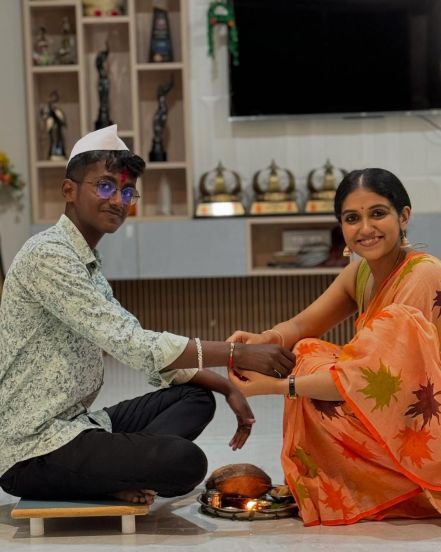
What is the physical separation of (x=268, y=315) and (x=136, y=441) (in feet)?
13.0

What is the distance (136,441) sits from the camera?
2680mm

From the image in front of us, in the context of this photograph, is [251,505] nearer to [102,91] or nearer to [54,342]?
[54,342]

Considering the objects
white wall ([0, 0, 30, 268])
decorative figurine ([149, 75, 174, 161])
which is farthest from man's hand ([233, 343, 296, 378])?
white wall ([0, 0, 30, 268])

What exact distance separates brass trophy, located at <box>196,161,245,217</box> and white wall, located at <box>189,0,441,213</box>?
129 millimetres

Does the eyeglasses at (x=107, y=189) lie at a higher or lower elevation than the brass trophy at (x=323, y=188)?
higher

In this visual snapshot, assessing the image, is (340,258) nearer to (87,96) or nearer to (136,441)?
(87,96)

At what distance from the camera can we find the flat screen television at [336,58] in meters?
6.21

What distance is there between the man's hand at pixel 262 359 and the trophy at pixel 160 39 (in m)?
3.85

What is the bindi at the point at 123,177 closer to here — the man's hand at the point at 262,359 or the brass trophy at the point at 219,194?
the man's hand at the point at 262,359

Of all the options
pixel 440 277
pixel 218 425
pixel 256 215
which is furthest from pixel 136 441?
pixel 256 215

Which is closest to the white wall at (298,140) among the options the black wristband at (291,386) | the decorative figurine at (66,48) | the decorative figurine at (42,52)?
the decorative figurine at (66,48)

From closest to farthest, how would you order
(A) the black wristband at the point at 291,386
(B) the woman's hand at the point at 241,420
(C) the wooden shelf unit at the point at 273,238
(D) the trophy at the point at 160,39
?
1. (A) the black wristband at the point at 291,386
2. (B) the woman's hand at the point at 241,420
3. (C) the wooden shelf unit at the point at 273,238
4. (D) the trophy at the point at 160,39

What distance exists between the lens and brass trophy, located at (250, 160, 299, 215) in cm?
618

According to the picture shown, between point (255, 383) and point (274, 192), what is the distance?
359 cm
